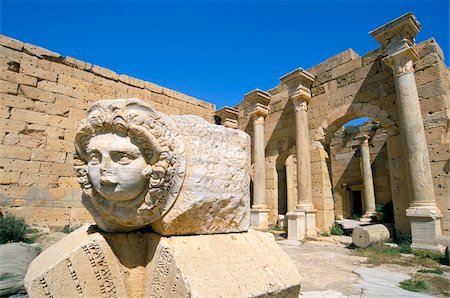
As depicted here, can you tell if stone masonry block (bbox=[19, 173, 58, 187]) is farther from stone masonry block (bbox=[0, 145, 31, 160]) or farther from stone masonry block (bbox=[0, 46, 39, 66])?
stone masonry block (bbox=[0, 46, 39, 66])

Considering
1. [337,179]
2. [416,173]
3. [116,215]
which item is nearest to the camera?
[116,215]

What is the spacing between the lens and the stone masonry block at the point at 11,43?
6.53 metres

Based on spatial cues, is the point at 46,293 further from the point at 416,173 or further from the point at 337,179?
the point at 337,179

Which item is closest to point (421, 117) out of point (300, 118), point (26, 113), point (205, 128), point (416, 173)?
point (416, 173)

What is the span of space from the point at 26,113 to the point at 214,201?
7.20 m

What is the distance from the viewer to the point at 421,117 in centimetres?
616

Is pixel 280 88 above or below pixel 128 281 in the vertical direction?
above

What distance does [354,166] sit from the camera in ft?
47.6

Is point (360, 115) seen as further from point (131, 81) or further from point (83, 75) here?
point (83, 75)

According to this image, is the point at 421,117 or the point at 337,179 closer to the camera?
the point at 421,117

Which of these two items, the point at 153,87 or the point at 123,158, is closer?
the point at 123,158

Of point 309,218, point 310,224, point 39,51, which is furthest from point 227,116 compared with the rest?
point 39,51

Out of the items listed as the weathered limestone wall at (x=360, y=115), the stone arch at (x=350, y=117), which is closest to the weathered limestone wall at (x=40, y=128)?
the weathered limestone wall at (x=360, y=115)

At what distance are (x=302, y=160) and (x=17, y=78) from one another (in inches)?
326
